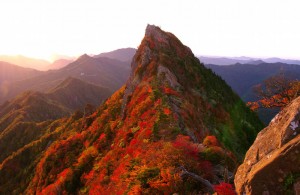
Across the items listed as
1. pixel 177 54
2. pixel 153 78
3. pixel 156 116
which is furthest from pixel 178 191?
pixel 177 54

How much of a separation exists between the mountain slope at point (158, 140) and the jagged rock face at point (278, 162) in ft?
17.5

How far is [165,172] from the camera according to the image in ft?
63.3

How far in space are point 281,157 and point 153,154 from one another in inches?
604

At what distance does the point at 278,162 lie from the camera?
1118 cm

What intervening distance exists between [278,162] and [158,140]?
19201 millimetres

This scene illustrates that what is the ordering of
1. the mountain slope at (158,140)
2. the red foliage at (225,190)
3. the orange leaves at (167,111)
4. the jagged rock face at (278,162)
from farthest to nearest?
the orange leaves at (167,111), the mountain slope at (158,140), the red foliage at (225,190), the jagged rock face at (278,162)

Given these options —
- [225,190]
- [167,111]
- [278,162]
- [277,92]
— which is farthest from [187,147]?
[277,92]

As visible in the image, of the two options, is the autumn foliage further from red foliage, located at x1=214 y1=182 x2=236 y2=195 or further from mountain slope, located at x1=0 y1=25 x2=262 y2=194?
red foliage, located at x1=214 y1=182 x2=236 y2=195

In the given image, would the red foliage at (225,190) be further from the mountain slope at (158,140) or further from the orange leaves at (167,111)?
the orange leaves at (167,111)

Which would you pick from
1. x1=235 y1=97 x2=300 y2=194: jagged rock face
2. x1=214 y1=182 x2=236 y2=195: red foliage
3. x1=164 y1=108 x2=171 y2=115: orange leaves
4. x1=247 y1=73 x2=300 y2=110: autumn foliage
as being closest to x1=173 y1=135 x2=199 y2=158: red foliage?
x1=214 y1=182 x2=236 y2=195: red foliage

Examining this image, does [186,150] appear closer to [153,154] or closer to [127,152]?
[153,154]

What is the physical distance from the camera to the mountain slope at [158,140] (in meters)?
20.7

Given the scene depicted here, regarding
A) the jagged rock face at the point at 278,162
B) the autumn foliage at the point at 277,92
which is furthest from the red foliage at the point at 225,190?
the autumn foliage at the point at 277,92

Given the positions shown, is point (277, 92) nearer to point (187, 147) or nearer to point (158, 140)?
point (158, 140)
